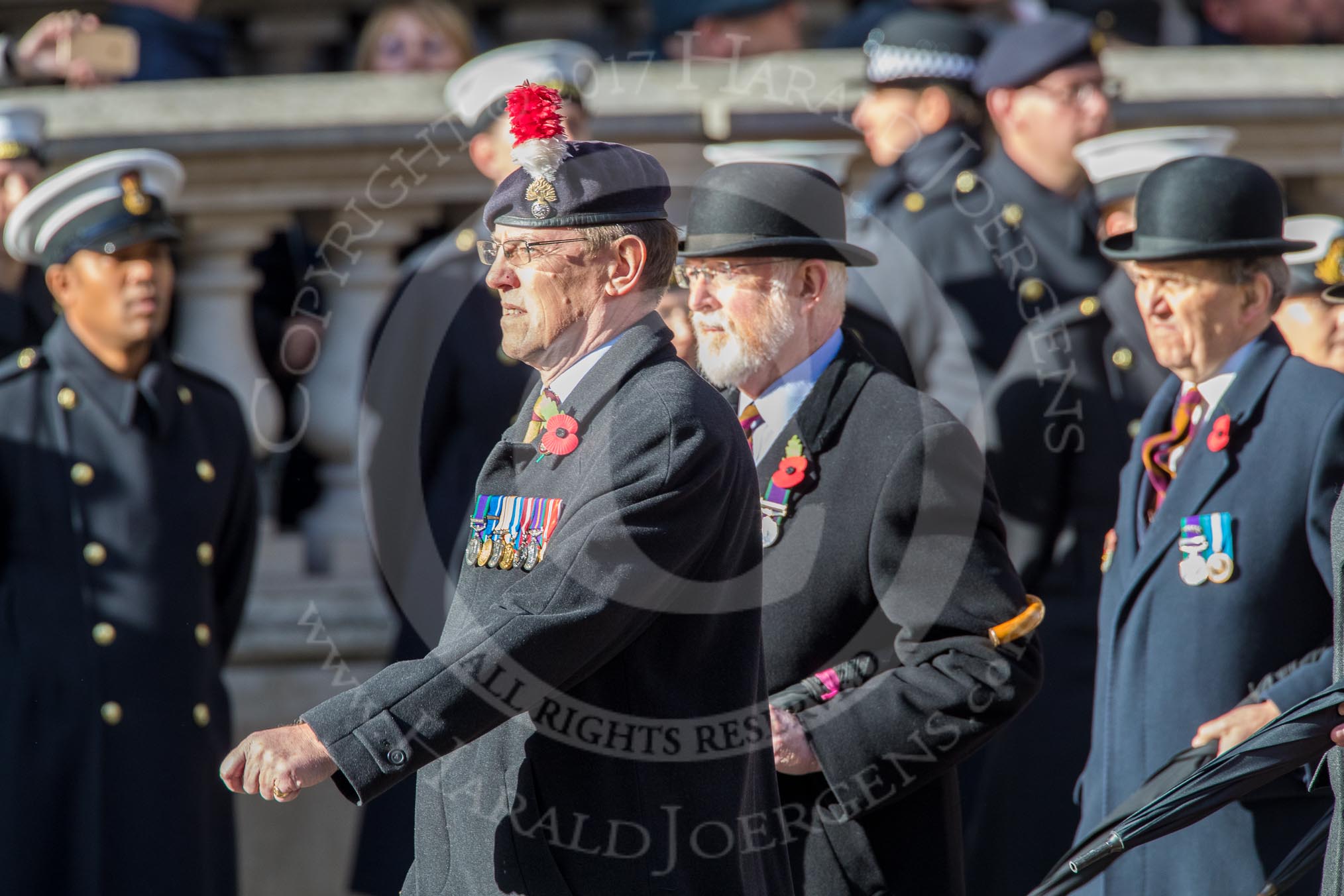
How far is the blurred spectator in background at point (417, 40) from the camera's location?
607 cm

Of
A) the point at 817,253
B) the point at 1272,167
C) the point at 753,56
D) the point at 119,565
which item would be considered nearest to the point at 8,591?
the point at 119,565

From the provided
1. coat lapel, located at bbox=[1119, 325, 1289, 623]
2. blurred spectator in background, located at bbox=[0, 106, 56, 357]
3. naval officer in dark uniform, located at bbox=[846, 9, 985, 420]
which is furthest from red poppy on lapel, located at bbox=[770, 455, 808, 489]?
blurred spectator in background, located at bbox=[0, 106, 56, 357]

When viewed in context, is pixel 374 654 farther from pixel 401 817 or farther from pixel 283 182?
pixel 283 182

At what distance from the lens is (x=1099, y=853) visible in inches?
121

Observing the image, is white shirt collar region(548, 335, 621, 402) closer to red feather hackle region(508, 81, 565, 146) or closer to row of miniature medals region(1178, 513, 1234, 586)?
red feather hackle region(508, 81, 565, 146)

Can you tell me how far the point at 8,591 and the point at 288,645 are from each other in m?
0.88

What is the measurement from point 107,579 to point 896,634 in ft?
6.58

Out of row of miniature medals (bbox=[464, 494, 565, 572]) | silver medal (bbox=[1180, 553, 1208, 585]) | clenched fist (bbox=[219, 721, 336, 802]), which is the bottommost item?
clenched fist (bbox=[219, 721, 336, 802])

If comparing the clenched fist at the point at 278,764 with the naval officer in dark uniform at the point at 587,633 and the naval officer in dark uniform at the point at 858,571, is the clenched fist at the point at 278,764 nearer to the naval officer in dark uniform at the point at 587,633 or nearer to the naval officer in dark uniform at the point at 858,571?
the naval officer in dark uniform at the point at 587,633

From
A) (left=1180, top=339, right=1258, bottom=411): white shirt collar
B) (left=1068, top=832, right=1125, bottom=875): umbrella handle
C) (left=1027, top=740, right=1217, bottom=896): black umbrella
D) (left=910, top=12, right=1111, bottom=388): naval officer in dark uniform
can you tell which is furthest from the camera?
(left=910, top=12, right=1111, bottom=388): naval officer in dark uniform

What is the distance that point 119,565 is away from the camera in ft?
15.0

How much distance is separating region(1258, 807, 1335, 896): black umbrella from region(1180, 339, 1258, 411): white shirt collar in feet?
2.93

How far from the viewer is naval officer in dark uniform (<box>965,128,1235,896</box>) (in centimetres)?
463

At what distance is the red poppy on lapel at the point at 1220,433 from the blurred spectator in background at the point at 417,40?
307 centimetres
